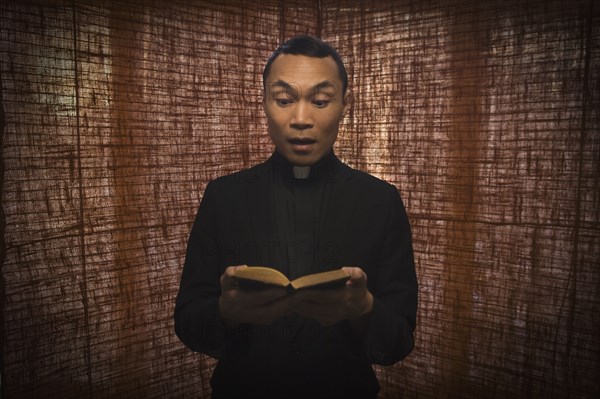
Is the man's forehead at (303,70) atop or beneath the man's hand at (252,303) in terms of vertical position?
atop

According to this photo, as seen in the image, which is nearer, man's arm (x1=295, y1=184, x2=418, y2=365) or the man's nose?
man's arm (x1=295, y1=184, x2=418, y2=365)

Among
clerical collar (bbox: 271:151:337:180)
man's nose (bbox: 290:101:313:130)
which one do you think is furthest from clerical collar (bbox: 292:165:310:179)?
man's nose (bbox: 290:101:313:130)

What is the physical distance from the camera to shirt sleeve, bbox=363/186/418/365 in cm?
107

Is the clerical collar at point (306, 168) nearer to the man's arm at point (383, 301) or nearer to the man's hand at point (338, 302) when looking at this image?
the man's arm at point (383, 301)

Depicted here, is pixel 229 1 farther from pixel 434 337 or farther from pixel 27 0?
pixel 434 337

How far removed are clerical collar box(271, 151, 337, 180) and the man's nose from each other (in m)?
0.11

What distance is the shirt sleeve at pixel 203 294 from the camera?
1.08 meters

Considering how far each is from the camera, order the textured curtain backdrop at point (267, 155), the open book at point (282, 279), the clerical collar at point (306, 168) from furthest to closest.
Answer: the clerical collar at point (306, 168) < the textured curtain backdrop at point (267, 155) < the open book at point (282, 279)

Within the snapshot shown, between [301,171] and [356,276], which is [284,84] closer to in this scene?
[301,171]

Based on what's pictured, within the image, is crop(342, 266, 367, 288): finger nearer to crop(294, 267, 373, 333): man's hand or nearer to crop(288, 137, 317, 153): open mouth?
crop(294, 267, 373, 333): man's hand

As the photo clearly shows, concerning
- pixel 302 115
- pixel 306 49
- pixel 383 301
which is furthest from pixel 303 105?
pixel 383 301

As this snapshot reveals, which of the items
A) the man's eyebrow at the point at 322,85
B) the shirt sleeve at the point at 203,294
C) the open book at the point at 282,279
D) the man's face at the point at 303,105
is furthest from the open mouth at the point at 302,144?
the open book at the point at 282,279

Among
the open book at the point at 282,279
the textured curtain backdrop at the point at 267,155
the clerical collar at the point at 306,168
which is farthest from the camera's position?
the clerical collar at the point at 306,168

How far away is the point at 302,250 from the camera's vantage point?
111 centimetres
